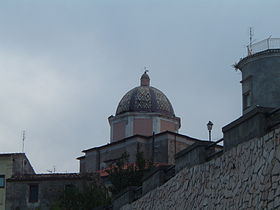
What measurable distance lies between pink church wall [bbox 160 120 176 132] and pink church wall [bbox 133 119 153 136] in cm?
87

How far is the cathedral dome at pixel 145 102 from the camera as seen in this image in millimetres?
57253

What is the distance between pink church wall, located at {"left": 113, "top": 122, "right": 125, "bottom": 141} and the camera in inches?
2259

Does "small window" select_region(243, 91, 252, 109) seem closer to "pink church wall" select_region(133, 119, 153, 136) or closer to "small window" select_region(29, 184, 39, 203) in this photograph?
"pink church wall" select_region(133, 119, 153, 136)

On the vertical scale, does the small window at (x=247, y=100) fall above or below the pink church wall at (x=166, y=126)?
below

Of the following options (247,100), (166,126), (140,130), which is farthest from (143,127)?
(247,100)

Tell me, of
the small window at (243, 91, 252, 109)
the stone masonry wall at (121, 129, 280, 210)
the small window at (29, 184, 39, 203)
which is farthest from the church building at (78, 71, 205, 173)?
the stone masonry wall at (121, 129, 280, 210)

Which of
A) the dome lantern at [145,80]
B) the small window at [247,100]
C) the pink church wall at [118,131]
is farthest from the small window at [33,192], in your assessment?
the dome lantern at [145,80]

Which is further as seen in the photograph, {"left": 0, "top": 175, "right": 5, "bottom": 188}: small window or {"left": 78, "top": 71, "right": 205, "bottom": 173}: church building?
{"left": 78, "top": 71, "right": 205, "bottom": 173}: church building

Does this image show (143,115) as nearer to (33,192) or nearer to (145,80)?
(145,80)

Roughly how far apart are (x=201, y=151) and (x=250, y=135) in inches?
117

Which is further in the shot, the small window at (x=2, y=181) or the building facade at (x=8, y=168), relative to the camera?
the small window at (x=2, y=181)

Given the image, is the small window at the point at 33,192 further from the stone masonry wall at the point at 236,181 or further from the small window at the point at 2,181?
the stone masonry wall at the point at 236,181

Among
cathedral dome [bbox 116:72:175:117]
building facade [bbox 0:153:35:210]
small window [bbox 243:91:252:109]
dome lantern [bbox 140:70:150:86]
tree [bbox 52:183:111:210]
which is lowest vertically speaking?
tree [bbox 52:183:111:210]

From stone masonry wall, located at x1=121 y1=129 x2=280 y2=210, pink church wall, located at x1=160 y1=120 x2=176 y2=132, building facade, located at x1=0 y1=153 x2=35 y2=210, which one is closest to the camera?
stone masonry wall, located at x1=121 y1=129 x2=280 y2=210
